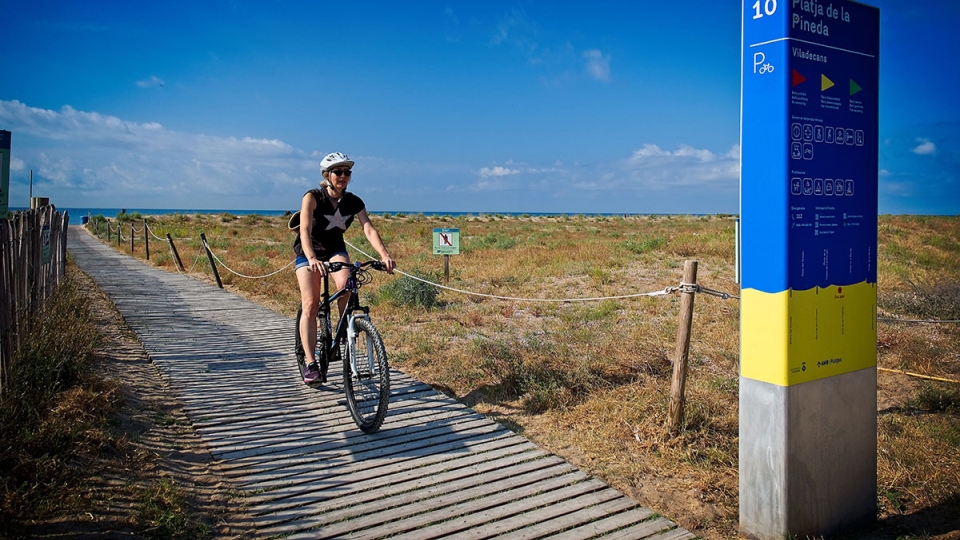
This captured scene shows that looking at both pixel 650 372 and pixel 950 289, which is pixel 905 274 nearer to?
pixel 950 289

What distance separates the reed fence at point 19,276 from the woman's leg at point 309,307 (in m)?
2.03

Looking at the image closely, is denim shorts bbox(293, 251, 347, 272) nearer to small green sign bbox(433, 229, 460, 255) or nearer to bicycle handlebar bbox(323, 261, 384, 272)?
bicycle handlebar bbox(323, 261, 384, 272)

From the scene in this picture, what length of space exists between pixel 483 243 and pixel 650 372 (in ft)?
66.6

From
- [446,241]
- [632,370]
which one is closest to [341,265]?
[632,370]

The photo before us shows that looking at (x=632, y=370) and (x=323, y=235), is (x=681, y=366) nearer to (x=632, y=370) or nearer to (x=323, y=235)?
(x=632, y=370)

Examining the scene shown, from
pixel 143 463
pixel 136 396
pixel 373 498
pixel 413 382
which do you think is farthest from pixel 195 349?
pixel 373 498

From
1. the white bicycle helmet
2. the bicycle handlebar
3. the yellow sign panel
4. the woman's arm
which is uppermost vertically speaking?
the white bicycle helmet

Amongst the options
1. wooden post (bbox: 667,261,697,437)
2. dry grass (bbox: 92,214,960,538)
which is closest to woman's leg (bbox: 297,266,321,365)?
dry grass (bbox: 92,214,960,538)

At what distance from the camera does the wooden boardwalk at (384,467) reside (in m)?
3.52

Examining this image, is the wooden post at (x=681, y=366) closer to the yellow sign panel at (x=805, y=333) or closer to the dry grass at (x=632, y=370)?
the dry grass at (x=632, y=370)

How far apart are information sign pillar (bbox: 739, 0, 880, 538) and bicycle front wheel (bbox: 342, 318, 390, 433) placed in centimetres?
248

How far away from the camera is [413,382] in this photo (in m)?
6.27

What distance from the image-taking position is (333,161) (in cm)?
515

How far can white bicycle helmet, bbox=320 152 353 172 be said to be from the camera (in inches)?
203
